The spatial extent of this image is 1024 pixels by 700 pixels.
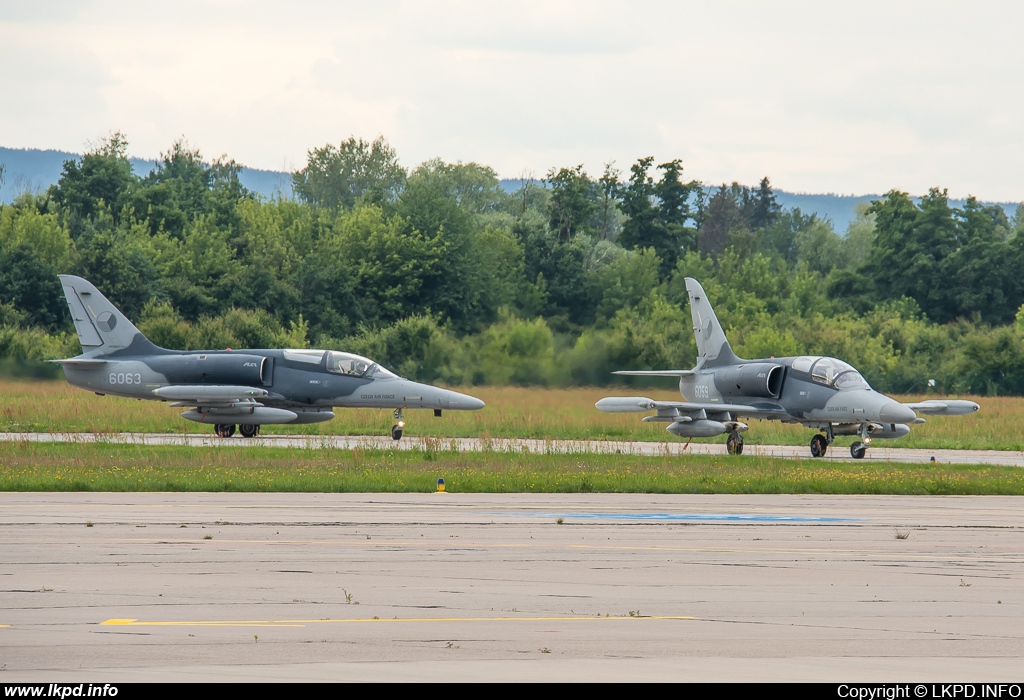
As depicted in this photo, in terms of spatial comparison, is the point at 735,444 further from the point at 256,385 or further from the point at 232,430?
the point at 232,430

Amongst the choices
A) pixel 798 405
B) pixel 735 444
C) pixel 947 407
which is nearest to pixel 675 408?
pixel 735 444

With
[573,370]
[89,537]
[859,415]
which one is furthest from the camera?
[573,370]

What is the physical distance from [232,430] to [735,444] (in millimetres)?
12153

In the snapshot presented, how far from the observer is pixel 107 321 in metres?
29.6

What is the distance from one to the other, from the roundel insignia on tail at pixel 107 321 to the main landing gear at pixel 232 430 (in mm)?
3811

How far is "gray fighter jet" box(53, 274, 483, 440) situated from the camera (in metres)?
27.6

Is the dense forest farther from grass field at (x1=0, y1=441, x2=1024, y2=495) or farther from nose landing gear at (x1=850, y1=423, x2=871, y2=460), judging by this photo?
grass field at (x1=0, y1=441, x2=1024, y2=495)

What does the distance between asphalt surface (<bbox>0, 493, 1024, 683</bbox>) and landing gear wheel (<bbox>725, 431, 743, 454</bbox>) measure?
33.7 feet

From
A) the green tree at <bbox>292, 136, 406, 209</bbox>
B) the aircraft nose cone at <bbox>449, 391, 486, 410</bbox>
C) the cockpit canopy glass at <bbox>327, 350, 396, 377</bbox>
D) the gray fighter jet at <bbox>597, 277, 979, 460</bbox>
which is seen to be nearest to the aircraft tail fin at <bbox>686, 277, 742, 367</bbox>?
the gray fighter jet at <bbox>597, 277, 979, 460</bbox>

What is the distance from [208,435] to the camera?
29.2 metres
